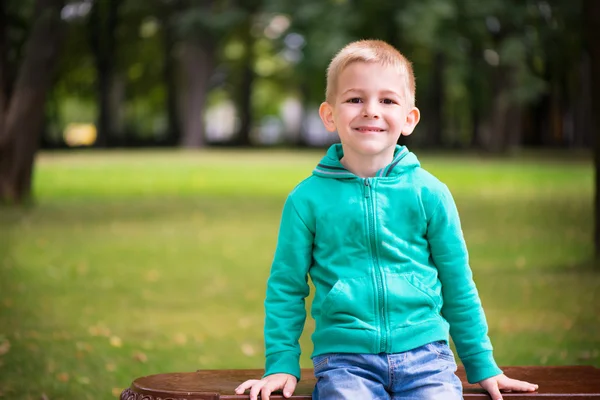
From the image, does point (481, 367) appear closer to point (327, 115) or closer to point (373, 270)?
point (373, 270)

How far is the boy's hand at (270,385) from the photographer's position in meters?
3.58

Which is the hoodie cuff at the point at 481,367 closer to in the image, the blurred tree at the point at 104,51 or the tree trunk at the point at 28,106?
the tree trunk at the point at 28,106

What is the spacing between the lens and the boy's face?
3648 mm

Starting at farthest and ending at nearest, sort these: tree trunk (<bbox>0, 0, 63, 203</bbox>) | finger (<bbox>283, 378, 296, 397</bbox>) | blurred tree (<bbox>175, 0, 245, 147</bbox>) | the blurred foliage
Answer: blurred tree (<bbox>175, 0, 245, 147</bbox>), the blurred foliage, tree trunk (<bbox>0, 0, 63, 203</bbox>), finger (<bbox>283, 378, 296, 397</bbox>)

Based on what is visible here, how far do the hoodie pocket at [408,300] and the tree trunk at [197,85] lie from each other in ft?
156

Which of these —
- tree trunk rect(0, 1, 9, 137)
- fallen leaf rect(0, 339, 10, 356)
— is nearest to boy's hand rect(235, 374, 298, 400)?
fallen leaf rect(0, 339, 10, 356)

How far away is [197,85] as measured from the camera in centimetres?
5106

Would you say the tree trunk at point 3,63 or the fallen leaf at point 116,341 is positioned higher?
the tree trunk at point 3,63

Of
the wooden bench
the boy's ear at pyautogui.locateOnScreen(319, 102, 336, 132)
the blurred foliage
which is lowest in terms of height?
the wooden bench

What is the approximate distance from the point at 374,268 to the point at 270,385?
520 millimetres

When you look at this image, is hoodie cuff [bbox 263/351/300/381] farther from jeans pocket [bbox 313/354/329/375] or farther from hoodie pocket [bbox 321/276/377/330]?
hoodie pocket [bbox 321/276/377/330]

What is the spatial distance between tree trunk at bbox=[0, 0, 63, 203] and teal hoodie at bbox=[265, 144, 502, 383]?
1652 centimetres

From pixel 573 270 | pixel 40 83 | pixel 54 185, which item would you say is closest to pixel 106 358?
pixel 573 270

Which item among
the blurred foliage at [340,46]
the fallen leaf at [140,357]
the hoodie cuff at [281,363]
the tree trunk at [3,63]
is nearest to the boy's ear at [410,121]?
the hoodie cuff at [281,363]
